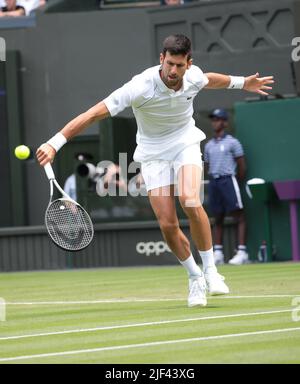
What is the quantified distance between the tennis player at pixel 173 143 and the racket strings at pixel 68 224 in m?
0.70

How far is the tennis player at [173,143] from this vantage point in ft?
32.3

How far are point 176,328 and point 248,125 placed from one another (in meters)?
10.3

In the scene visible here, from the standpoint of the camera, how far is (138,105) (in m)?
10.0

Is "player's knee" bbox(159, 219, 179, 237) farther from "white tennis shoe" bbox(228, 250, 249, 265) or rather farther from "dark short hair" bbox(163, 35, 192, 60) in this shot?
"white tennis shoe" bbox(228, 250, 249, 265)

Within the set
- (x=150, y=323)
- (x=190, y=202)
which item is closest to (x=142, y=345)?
(x=150, y=323)

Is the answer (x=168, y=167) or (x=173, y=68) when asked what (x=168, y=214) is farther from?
(x=173, y=68)

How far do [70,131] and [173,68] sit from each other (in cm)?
98

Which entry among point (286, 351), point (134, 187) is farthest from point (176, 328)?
point (134, 187)

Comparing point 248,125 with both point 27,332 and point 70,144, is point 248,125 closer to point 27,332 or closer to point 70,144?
point 70,144

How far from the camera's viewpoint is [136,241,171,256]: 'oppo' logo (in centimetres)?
1900

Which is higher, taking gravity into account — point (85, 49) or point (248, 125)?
point (85, 49)

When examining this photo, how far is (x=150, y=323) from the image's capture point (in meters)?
8.95

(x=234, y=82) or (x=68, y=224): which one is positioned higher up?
(x=234, y=82)

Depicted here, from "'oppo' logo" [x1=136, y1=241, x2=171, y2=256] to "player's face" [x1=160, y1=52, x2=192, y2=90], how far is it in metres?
Answer: 9.19
